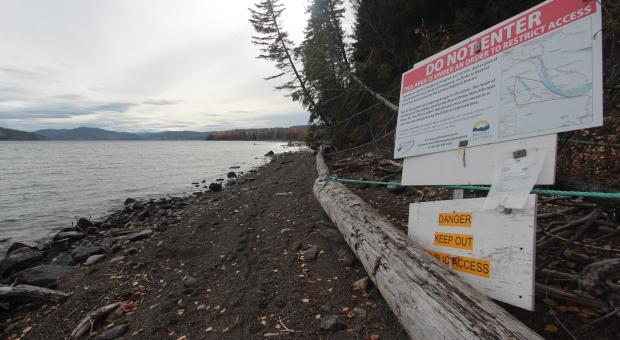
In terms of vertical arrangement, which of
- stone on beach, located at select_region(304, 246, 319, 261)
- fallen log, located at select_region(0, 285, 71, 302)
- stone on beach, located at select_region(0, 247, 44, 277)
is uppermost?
stone on beach, located at select_region(304, 246, 319, 261)

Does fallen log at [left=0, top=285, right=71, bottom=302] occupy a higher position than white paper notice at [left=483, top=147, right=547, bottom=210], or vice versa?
white paper notice at [left=483, top=147, right=547, bottom=210]

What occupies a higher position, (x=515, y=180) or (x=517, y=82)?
(x=517, y=82)

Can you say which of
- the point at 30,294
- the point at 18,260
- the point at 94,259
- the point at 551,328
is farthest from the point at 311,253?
the point at 18,260

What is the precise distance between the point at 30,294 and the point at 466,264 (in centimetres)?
576

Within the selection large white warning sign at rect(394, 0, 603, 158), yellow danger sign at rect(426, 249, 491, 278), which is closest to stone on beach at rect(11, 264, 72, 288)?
yellow danger sign at rect(426, 249, 491, 278)

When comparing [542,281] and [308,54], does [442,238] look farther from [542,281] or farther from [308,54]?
[308,54]

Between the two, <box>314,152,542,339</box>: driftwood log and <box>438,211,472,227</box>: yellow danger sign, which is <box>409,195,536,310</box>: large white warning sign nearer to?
<box>438,211,472,227</box>: yellow danger sign

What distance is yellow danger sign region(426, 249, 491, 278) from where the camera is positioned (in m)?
2.35

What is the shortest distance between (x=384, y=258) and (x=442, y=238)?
23.4 inches

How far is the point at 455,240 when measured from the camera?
267 cm

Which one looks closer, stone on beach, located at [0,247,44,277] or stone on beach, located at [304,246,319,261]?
stone on beach, located at [304,246,319,261]

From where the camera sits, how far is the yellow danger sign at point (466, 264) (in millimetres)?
2350

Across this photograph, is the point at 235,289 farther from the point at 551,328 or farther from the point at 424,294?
the point at 551,328

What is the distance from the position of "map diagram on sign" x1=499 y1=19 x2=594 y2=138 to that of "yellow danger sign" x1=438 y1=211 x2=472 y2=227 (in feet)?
2.47
